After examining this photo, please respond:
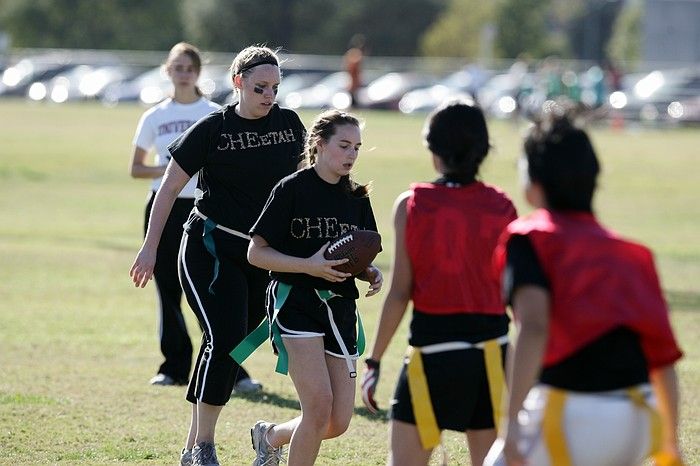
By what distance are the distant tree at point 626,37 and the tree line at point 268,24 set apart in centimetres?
31

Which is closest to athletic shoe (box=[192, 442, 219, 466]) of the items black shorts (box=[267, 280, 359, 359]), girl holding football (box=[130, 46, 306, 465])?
girl holding football (box=[130, 46, 306, 465])

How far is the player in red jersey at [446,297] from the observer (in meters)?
4.64

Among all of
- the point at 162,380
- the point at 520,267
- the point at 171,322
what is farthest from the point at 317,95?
the point at 520,267

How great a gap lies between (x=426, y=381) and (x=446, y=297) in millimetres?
288

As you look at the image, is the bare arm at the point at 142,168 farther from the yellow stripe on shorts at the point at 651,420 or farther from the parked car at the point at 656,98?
the parked car at the point at 656,98

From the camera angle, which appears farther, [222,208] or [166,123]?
[166,123]

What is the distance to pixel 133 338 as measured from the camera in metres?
10.8

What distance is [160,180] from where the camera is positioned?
30.1ft

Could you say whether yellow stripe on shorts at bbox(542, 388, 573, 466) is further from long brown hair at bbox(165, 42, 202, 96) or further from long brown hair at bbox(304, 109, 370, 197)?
long brown hair at bbox(165, 42, 202, 96)

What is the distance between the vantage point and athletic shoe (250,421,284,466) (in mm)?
6379

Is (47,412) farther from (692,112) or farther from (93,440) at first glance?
(692,112)

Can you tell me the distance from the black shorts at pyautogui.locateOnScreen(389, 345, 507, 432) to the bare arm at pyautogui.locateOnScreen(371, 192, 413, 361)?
147mm

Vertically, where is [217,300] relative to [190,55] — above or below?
below

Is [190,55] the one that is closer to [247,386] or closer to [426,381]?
[247,386]
